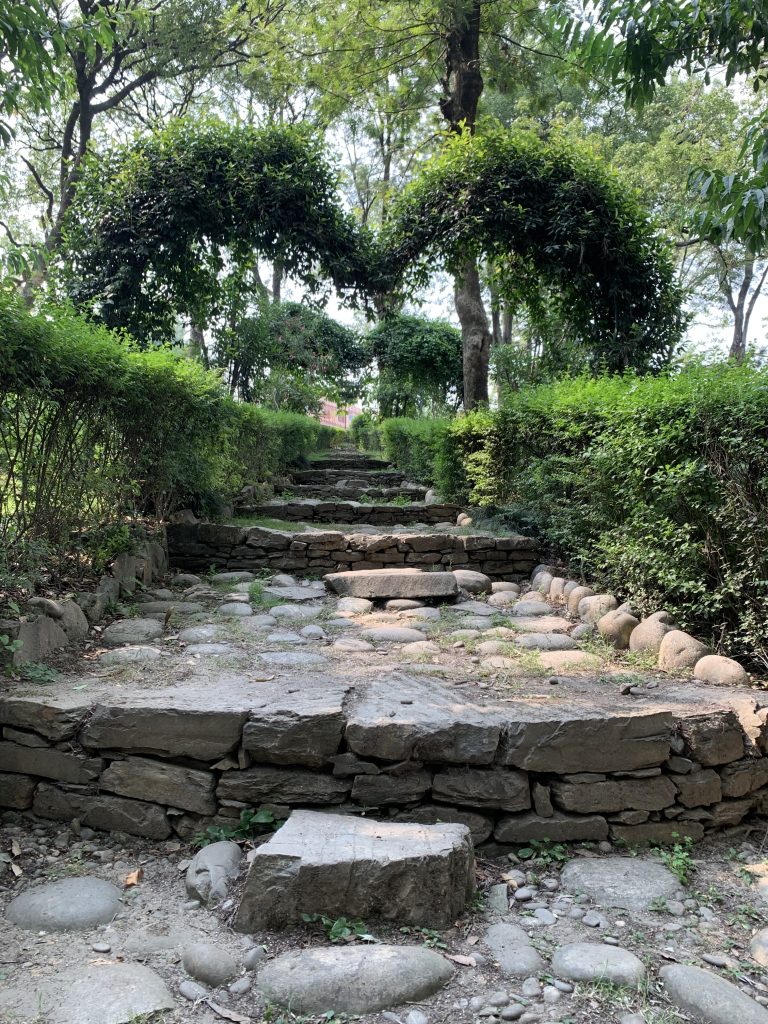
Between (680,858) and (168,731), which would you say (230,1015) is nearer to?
(168,731)

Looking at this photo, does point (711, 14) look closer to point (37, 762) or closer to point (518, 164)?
point (518, 164)

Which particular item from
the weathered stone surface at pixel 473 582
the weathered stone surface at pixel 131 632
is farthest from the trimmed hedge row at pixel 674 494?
the weathered stone surface at pixel 131 632

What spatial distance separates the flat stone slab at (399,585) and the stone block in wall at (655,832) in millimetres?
2415

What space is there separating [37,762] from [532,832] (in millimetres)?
1942

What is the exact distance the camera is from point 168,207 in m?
6.63

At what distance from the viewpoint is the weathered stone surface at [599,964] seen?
1.78 m

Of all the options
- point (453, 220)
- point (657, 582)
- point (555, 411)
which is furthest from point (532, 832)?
point (453, 220)

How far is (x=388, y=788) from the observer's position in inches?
97.6

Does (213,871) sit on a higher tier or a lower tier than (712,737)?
lower

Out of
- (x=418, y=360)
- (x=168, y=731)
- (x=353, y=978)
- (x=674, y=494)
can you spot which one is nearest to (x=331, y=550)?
(x=674, y=494)

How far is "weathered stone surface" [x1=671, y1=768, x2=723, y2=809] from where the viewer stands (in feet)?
8.59

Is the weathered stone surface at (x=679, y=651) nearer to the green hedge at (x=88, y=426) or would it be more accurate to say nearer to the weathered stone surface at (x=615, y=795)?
the weathered stone surface at (x=615, y=795)

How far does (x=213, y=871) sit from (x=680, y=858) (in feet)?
5.51

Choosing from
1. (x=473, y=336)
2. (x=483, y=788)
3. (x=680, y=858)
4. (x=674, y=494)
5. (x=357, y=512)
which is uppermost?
(x=473, y=336)
